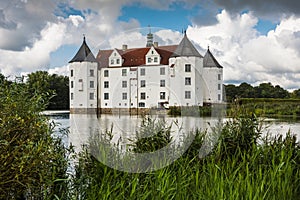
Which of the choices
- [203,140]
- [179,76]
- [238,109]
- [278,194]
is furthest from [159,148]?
[278,194]

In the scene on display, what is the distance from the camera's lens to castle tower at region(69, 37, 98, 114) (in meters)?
3.89

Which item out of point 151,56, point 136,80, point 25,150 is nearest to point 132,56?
point 151,56

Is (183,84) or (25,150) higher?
(183,84)

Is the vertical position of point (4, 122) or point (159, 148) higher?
point (4, 122)

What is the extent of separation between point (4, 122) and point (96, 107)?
5.32 feet

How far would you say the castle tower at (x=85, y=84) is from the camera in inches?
153

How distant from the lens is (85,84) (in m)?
3.99

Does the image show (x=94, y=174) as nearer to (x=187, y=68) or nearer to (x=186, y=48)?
(x=187, y=68)

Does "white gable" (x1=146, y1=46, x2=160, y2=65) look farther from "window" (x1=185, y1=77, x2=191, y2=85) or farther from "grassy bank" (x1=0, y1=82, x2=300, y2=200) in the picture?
"grassy bank" (x1=0, y1=82, x2=300, y2=200)

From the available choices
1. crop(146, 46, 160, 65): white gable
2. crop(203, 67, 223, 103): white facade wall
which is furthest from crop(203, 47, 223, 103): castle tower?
crop(146, 46, 160, 65): white gable

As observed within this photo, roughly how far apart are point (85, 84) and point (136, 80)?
0.72m

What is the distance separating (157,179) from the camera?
2.98 metres

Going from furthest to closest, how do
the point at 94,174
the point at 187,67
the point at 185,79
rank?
the point at 187,67 → the point at 185,79 → the point at 94,174

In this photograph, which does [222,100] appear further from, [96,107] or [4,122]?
[4,122]
